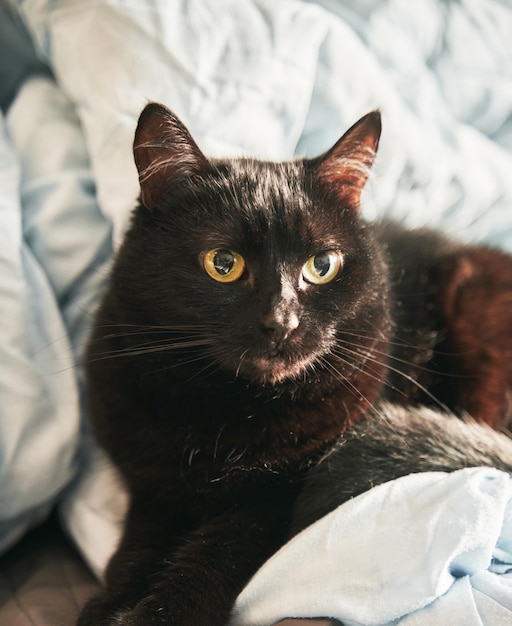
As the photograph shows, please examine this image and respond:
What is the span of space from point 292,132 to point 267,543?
0.79 meters

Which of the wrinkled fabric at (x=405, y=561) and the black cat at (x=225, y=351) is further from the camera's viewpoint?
the black cat at (x=225, y=351)

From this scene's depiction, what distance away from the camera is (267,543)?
859 mm

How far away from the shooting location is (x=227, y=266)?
87 cm

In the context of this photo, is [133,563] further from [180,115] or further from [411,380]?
[180,115]

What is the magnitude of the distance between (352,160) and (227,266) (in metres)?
0.27

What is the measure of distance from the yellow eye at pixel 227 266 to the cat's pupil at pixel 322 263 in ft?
0.36

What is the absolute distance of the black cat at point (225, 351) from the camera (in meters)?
0.85

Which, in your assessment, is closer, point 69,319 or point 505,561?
point 505,561

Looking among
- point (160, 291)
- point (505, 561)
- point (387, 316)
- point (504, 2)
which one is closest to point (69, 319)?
point (160, 291)

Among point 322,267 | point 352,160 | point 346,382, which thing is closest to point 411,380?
point 346,382

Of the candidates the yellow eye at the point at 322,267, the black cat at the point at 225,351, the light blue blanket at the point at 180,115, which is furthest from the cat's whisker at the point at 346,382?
the light blue blanket at the point at 180,115

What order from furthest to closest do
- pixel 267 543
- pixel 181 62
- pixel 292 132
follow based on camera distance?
pixel 292 132
pixel 181 62
pixel 267 543

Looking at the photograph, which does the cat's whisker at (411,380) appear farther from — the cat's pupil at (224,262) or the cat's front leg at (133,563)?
the cat's front leg at (133,563)

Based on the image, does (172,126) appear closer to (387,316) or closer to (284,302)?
(284,302)
